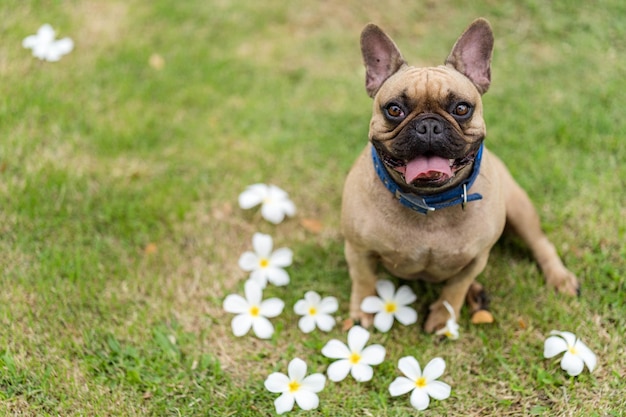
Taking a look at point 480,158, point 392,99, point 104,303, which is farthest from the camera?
point 104,303

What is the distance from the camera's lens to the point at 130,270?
12.7 feet

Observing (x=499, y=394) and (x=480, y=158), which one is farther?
(x=499, y=394)

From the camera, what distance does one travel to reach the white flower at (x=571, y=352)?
10.7ft

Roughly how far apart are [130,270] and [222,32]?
2329 millimetres

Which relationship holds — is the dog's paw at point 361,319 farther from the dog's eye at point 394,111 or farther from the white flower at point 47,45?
the white flower at point 47,45

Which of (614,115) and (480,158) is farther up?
(480,158)

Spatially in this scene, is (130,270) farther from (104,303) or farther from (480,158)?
(480,158)

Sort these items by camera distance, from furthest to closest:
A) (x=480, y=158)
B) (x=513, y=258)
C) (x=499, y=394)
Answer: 1. (x=513, y=258)
2. (x=499, y=394)
3. (x=480, y=158)

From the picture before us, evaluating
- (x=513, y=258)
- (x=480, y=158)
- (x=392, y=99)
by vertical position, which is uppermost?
(x=392, y=99)

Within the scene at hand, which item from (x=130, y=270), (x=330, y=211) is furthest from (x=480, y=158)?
(x=130, y=270)

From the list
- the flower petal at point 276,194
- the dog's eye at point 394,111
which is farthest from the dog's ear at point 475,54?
the flower petal at point 276,194

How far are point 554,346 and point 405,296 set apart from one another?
2.48 ft

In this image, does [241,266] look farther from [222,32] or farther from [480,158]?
[222,32]

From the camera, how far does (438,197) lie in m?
2.97
